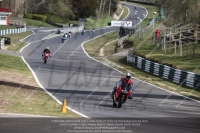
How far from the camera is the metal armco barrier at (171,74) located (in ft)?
94.4

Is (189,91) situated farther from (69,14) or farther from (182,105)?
(69,14)

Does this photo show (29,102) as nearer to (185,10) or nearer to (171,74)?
(171,74)

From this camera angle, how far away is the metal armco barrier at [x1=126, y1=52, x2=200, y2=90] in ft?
94.4

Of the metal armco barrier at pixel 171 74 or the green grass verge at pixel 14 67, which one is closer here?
the metal armco barrier at pixel 171 74


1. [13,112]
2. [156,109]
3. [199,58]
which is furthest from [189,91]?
[13,112]

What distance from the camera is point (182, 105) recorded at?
822 inches

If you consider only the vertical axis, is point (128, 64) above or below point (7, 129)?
below

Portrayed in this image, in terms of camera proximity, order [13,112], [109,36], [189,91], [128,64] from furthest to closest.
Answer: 1. [109,36]
2. [128,64]
3. [189,91]
4. [13,112]

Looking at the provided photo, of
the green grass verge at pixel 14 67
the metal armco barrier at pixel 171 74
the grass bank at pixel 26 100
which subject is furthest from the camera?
the green grass verge at pixel 14 67

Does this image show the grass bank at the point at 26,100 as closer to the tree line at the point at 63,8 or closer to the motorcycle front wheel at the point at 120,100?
the motorcycle front wheel at the point at 120,100

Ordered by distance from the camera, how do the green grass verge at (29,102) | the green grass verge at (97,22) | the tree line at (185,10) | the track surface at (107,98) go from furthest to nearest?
1. the green grass verge at (97,22)
2. the tree line at (185,10)
3. the track surface at (107,98)
4. the green grass verge at (29,102)

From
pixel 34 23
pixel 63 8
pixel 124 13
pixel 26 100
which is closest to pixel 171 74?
pixel 26 100

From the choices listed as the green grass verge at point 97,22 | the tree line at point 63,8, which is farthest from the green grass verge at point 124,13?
the tree line at point 63,8

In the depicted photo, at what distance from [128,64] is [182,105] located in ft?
76.4
